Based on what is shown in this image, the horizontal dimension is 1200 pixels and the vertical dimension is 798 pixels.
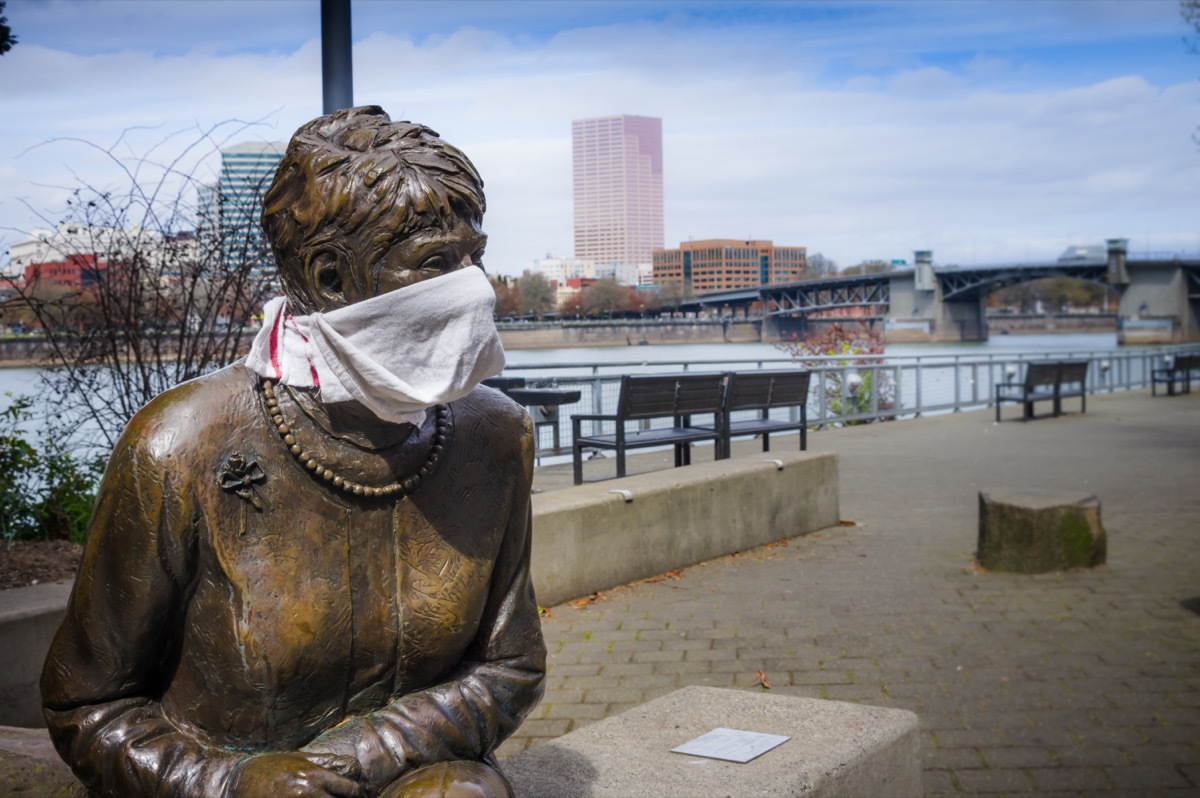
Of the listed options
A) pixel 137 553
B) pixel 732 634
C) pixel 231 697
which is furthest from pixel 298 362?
pixel 732 634

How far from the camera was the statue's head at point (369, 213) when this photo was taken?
1.80 meters

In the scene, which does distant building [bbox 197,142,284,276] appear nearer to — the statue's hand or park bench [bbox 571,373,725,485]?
park bench [bbox 571,373,725,485]

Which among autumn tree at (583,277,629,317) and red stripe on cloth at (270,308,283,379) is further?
autumn tree at (583,277,629,317)

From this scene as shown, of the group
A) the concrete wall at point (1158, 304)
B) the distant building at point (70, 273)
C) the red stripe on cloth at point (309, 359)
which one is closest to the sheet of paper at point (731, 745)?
the red stripe on cloth at point (309, 359)

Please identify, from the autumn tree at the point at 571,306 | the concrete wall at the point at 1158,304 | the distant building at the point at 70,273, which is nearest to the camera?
the distant building at the point at 70,273

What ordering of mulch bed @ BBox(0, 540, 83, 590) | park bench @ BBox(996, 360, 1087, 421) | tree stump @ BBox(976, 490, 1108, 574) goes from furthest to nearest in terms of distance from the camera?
park bench @ BBox(996, 360, 1087, 421) < tree stump @ BBox(976, 490, 1108, 574) < mulch bed @ BBox(0, 540, 83, 590)

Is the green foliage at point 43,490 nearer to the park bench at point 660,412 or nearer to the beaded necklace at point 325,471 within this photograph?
the park bench at point 660,412

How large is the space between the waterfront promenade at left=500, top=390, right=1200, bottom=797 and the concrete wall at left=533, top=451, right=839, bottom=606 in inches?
5.5

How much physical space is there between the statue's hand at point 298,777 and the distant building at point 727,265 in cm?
1574

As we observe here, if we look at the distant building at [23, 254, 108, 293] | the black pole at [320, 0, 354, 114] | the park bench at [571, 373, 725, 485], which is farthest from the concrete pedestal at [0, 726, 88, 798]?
the park bench at [571, 373, 725, 485]

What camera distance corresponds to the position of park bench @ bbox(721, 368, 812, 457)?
444 inches

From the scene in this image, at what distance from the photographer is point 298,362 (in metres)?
1.89

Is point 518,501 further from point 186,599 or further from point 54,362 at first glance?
point 54,362

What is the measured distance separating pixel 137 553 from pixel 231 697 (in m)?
0.27
